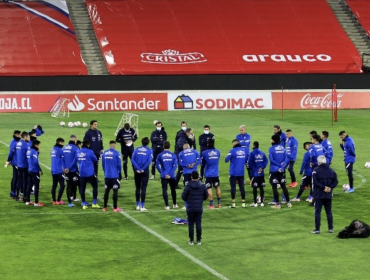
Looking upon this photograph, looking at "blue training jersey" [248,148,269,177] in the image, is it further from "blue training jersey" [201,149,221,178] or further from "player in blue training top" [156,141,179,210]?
"player in blue training top" [156,141,179,210]

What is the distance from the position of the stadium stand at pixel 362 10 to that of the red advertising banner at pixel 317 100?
1341 centimetres

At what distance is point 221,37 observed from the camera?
72.1m

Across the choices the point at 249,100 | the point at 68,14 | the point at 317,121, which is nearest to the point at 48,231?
the point at 317,121

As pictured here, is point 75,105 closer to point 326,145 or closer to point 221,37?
point 221,37

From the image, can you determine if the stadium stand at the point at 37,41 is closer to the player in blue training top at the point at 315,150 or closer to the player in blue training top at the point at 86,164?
the player in blue training top at the point at 86,164

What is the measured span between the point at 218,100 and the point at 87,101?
30.4ft

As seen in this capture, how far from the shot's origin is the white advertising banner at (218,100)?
201 ft

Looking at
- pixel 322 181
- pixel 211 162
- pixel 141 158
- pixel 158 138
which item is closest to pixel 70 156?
pixel 141 158

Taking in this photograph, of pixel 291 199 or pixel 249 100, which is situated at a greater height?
pixel 249 100

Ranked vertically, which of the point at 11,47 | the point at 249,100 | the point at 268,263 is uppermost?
the point at 11,47

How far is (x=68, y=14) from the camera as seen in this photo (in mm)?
73062

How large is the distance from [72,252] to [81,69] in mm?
45538

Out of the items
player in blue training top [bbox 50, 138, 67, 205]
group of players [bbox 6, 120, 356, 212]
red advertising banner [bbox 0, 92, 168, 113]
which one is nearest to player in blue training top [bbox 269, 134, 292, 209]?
group of players [bbox 6, 120, 356, 212]

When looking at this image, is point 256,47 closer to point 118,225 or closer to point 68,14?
point 68,14
